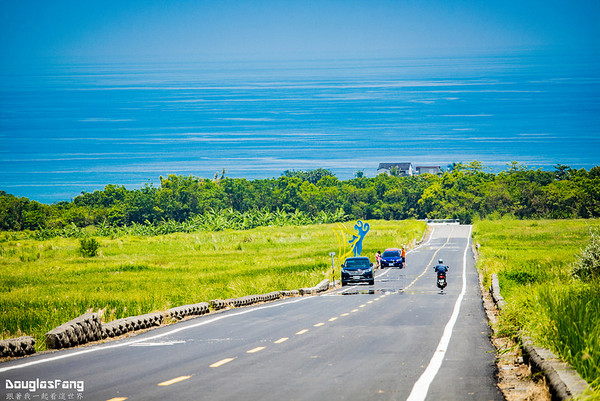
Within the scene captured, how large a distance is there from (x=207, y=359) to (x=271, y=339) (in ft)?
10.7

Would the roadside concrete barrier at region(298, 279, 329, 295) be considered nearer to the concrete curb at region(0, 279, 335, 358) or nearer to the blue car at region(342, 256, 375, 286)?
the blue car at region(342, 256, 375, 286)

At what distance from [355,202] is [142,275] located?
499 feet

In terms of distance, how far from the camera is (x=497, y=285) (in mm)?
29312

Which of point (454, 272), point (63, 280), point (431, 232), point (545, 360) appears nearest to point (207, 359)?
point (545, 360)

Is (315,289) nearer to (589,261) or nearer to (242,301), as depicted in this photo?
(242,301)

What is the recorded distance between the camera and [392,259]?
5944 cm

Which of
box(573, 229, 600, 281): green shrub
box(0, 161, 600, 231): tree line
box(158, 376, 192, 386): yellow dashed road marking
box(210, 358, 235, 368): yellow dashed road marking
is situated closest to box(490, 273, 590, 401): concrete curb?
box(210, 358, 235, 368): yellow dashed road marking

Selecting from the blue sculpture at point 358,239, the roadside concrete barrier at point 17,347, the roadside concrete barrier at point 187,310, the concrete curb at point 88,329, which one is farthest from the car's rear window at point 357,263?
the roadside concrete barrier at point 17,347

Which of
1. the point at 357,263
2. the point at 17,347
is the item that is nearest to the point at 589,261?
the point at 357,263

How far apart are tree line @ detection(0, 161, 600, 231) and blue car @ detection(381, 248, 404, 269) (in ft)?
301

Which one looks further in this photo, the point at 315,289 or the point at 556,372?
the point at 315,289

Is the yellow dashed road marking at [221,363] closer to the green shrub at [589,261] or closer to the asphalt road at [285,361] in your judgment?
the asphalt road at [285,361]

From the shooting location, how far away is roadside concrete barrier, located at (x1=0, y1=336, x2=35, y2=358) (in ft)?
44.8

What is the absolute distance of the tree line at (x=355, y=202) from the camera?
157 metres
